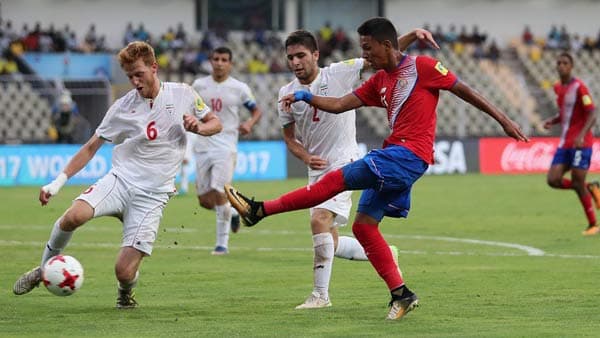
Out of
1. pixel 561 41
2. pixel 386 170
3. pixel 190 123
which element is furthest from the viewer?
pixel 561 41

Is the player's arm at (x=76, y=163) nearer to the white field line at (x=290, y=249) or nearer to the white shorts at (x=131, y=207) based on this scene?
the white shorts at (x=131, y=207)

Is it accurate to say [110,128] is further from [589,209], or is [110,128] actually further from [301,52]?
[589,209]

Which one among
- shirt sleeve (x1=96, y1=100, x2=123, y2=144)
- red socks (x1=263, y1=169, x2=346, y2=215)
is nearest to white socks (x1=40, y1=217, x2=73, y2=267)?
shirt sleeve (x1=96, y1=100, x2=123, y2=144)

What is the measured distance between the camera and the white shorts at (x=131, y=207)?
33.9 feet

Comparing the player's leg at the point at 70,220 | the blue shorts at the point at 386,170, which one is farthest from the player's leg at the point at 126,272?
the blue shorts at the point at 386,170

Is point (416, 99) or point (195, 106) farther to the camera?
point (195, 106)

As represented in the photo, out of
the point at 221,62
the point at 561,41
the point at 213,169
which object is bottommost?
the point at 561,41

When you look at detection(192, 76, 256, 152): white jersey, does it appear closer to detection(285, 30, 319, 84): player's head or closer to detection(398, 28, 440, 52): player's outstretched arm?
detection(285, 30, 319, 84): player's head

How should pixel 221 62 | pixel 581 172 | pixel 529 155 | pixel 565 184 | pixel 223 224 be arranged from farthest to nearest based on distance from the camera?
pixel 529 155
pixel 565 184
pixel 581 172
pixel 221 62
pixel 223 224

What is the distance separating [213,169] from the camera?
16.6 m

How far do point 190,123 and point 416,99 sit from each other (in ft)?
5.99

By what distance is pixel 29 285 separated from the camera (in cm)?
1049

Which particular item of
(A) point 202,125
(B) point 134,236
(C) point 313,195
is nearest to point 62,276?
(B) point 134,236

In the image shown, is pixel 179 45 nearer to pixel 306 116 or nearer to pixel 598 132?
pixel 598 132
